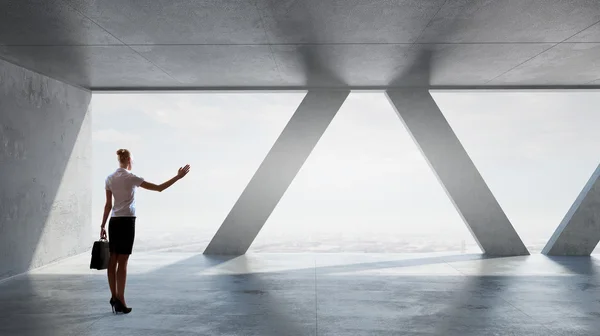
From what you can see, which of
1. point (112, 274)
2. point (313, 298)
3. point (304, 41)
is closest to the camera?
point (112, 274)

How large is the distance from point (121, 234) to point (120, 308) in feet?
2.60

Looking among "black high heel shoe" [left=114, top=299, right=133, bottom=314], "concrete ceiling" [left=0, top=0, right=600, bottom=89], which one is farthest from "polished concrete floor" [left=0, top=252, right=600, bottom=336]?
"concrete ceiling" [left=0, top=0, right=600, bottom=89]

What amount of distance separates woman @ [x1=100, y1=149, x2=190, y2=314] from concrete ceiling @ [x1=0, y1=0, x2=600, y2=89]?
1854 millimetres

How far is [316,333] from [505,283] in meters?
3.56

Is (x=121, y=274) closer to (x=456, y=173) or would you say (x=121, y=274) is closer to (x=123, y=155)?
(x=123, y=155)

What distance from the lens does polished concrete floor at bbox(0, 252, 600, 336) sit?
4301 mm

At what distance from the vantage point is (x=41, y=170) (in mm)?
7848

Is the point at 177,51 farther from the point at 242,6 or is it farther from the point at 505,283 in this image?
the point at 505,283

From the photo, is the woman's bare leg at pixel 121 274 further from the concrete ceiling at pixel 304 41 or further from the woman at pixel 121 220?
the concrete ceiling at pixel 304 41

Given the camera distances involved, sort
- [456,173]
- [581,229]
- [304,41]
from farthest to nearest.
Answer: [456,173] < [581,229] < [304,41]

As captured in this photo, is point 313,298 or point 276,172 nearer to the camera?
point 313,298

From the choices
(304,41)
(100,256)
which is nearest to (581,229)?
(304,41)

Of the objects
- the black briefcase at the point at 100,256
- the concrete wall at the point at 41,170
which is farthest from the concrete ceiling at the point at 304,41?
the black briefcase at the point at 100,256

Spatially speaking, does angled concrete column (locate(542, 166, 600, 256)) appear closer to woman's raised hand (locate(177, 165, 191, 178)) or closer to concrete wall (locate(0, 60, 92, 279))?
woman's raised hand (locate(177, 165, 191, 178))
